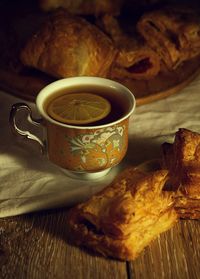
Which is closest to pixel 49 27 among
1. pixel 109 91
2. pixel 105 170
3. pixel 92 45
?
pixel 92 45

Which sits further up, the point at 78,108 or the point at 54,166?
the point at 78,108

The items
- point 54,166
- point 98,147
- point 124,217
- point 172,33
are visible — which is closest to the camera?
point 124,217

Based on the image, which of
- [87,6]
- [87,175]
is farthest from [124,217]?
[87,6]

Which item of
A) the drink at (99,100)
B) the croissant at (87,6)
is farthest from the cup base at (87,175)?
the croissant at (87,6)

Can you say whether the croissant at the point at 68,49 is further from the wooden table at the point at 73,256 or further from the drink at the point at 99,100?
the wooden table at the point at 73,256

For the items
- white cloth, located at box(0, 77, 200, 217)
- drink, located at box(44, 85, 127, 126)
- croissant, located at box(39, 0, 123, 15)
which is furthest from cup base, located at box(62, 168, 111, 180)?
croissant, located at box(39, 0, 123, 15)

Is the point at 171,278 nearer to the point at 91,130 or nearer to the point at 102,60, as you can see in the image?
the point at 91,130

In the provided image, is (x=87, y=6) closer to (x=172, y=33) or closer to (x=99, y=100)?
(x=172, y=33)
